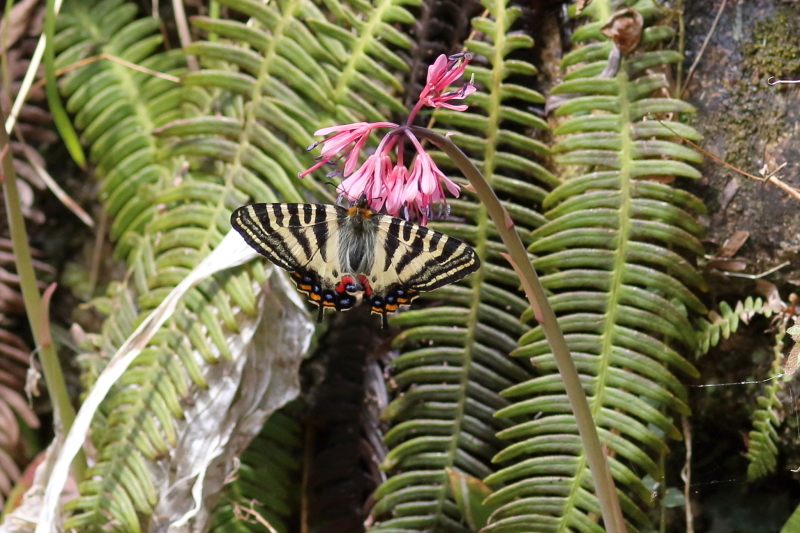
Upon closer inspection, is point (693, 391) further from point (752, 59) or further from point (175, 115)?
point (175, 115)

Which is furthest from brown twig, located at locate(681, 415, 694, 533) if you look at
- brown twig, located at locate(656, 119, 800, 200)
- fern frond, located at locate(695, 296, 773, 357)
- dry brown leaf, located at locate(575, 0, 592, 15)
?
dry brown leaf, located at locate(575, 0, 592, 15)

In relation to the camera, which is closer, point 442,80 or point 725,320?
point 442,80

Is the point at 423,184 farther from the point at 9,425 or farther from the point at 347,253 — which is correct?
the point at 9,425

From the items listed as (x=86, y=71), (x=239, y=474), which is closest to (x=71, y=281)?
(x=86, y=71)

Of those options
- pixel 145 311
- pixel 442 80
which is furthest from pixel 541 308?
pixel 145 311

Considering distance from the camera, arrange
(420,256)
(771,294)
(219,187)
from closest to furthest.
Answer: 1. (420,256)
2. (771,294)
3. (219,187)

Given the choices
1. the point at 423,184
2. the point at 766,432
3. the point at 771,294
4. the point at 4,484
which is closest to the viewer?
the point at 423,184

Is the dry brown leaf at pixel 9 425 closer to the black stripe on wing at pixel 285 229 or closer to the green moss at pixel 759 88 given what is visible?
the black stripe on wing at pixel 285 229

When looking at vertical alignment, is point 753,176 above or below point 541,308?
above

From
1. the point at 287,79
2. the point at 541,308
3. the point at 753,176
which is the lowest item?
the point at 541,308
